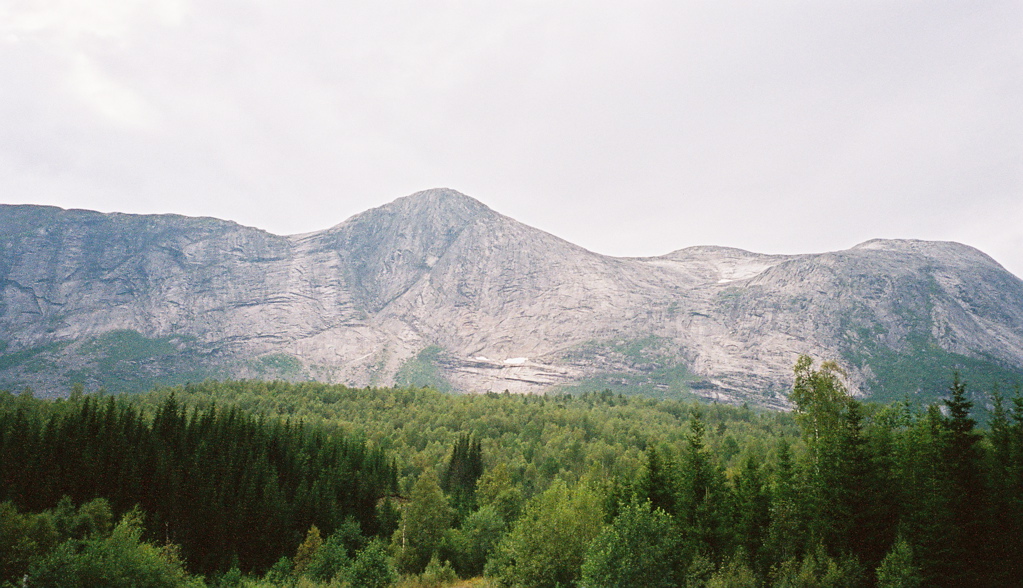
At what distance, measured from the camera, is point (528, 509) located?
59.2 metres

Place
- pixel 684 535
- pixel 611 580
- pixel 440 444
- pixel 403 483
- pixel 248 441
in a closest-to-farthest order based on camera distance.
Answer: pixel 611 580 < pixel 684 535 < pixel 248 441 < pixel 403 483 < pixel 440 444

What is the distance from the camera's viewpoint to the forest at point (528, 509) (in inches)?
1501

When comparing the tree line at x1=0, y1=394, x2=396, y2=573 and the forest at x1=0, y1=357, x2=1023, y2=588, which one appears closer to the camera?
the forest at x1=0, y1=357, x2=1023, y2=588

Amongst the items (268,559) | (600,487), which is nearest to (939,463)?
(600,487)

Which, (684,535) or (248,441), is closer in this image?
(684,535)

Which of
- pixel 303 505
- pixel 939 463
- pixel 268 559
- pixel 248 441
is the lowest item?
pixel 268 559

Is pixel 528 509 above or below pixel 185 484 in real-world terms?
above

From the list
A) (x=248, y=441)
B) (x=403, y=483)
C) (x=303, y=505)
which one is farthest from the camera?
(x=403, y=483)

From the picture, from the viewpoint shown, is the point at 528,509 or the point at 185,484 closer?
the point at 528,509

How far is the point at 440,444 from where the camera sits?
154 metres

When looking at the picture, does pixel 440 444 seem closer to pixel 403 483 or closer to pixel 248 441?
pixel 403 483

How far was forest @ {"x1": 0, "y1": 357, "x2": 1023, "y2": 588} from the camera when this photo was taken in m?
38.1

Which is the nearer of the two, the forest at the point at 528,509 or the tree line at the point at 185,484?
the forest at the point at 528,509

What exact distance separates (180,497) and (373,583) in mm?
39995
